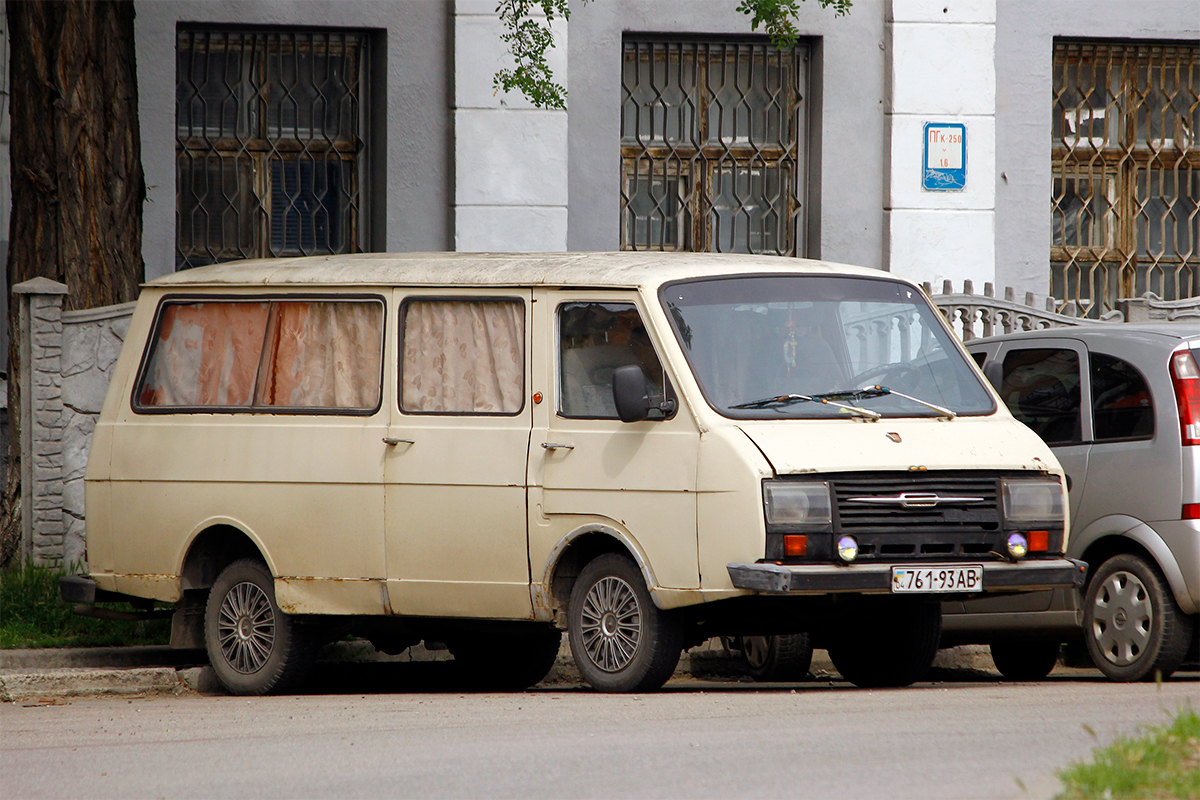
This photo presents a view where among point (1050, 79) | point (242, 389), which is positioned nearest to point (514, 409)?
point (242, 389)

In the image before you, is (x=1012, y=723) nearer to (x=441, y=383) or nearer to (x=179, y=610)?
(x=441, y=383)

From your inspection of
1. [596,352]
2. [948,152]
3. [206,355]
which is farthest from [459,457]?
[948,152]

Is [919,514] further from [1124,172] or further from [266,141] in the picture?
[1124,172]

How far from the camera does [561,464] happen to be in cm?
821

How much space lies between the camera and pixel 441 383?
340 inches

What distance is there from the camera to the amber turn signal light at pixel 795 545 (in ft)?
24.6

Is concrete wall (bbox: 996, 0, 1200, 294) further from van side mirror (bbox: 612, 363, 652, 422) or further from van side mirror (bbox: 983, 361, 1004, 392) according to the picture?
van side mirror (bbox: 612, 363, 652, 422)

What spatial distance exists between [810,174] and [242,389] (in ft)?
25.6

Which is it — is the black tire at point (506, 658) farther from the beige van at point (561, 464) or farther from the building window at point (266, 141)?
the building window at point (266, 141)

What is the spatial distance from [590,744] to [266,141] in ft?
31.9

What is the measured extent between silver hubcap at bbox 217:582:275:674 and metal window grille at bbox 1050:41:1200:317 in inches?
372

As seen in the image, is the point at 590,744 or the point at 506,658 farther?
the point at 506,658

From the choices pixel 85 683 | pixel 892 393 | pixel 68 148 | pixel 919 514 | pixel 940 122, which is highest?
pixel 940 122

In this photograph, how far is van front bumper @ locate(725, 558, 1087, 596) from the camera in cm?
736
